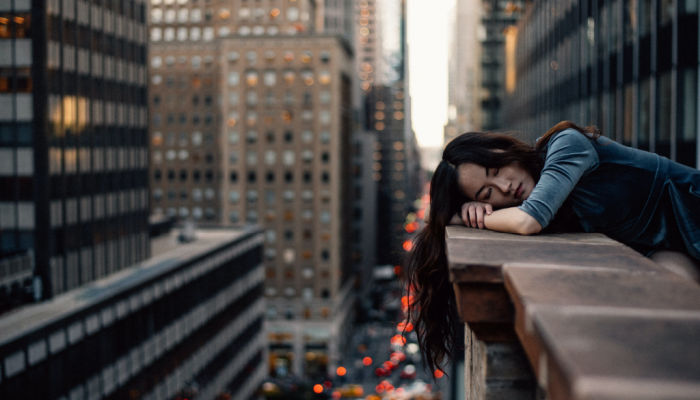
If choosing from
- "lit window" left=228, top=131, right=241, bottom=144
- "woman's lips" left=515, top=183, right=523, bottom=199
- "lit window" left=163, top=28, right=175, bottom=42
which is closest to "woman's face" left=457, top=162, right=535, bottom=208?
"woman's lips" left=515, top=183, right=523, bottom=199

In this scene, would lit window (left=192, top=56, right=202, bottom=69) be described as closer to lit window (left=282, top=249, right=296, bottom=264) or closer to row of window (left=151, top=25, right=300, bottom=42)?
row of window (left=151, top=25, right=300, bottom=42)

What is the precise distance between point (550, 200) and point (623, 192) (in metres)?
0.62

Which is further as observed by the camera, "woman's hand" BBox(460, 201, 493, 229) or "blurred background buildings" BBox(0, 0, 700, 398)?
"blurred background buildings" BBox(0, 0, 700, 398)

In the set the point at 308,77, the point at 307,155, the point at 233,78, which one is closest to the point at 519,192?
the point at 307,155

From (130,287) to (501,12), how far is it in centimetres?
5532

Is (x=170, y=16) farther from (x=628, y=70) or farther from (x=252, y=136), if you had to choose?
(x=628, y=70)

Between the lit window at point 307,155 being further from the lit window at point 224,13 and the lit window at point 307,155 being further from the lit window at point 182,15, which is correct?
the lit window at point 182,15

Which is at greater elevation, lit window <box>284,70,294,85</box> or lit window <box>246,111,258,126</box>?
lit window <box>284,70,294,85</box>

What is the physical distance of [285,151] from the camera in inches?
3255

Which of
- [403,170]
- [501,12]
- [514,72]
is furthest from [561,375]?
[403,170]

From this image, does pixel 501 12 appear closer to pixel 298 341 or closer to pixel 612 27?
pixel 298 341

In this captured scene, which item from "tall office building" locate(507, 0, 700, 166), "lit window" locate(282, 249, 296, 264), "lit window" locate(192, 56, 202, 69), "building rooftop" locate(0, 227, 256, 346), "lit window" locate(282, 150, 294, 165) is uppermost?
"lit window" locate(192, 56, 202, 69)

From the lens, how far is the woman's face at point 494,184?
4758 millimetres

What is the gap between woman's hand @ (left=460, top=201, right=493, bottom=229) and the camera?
4410mm
